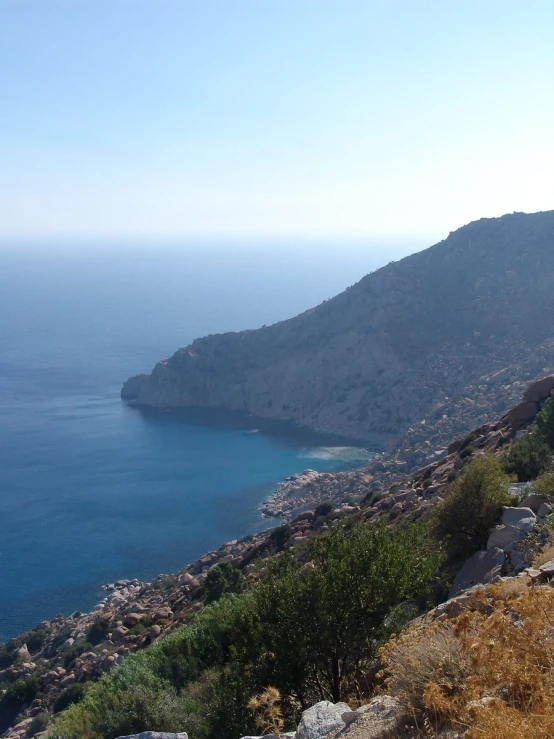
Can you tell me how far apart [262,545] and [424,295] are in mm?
52777

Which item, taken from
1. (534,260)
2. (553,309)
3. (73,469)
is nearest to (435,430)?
(553,309)

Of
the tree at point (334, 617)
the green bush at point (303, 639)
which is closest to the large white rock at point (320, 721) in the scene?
the green bush at point (303, 639)

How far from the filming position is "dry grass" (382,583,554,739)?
10.9 ft

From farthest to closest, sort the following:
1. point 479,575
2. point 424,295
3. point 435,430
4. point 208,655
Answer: point 424,295 → point 435,430 → point 208,655 → point 479,575

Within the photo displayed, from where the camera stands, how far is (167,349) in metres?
109

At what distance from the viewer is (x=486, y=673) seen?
12.8ft

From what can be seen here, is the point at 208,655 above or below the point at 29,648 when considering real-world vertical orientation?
above

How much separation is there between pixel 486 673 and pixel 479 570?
5934 mm

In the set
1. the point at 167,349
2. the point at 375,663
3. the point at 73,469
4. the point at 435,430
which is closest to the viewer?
the point at 375,663

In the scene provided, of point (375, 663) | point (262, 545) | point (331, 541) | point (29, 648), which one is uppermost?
point (331, 541)

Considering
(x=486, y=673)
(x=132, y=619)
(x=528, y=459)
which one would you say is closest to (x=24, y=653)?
(x=132, y=619)

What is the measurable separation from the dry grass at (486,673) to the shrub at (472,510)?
6.73 m

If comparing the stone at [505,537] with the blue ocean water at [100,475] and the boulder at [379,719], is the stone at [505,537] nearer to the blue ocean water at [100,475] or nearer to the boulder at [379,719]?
the boulder at [379,719]

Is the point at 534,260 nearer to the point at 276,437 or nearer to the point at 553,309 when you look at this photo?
the point at 553,309
